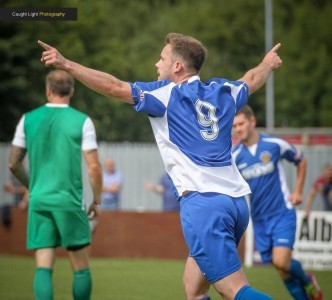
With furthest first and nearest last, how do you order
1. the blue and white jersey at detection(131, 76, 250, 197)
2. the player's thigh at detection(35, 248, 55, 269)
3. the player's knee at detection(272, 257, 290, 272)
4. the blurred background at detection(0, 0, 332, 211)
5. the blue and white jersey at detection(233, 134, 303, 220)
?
the blurred background at detection(0, 0, 332, 211) < the blue and white jersey at detection(233, 134, 303, 220) < the player's knee at detection(272, 257, 290, 272) < the player's thigh at detection(35, 248, 55, 269) < the blue and white jersey at detection(131, 76, 250, 197)

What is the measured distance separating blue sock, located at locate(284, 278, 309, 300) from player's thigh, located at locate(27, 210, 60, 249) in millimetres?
2939

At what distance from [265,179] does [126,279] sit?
4085 mm

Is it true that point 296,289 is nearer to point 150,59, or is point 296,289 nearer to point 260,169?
point 260,169

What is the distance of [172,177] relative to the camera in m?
6.35

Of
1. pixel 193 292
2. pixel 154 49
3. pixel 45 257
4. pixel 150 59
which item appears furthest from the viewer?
pixel 154 49

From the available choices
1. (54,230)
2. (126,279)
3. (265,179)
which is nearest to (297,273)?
(265,179)

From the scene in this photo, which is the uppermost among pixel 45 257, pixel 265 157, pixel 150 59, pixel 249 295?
Result: pixel 150 59

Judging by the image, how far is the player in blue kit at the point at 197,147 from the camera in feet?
19.9

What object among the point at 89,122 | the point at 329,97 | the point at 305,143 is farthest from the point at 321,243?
the point at 329,97

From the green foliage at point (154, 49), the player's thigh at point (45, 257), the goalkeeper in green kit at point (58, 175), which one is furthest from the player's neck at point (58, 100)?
the green foliage at point (154, 49)

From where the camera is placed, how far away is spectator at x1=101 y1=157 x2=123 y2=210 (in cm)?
1909

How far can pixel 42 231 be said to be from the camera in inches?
318

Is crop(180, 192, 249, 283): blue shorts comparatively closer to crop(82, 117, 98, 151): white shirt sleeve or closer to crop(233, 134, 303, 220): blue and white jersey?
crop(82, 117, 98, 151): white shirt sleeve

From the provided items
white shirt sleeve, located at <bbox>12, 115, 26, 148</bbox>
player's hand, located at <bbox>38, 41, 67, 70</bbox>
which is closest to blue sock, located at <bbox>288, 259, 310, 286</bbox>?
white shirt sleeve, located at <bbox>12, 115, 26, 148</bbox>
